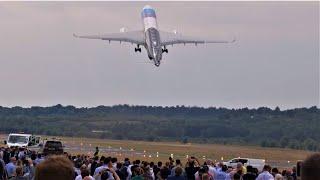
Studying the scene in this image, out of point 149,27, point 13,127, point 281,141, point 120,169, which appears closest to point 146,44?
point 149,27

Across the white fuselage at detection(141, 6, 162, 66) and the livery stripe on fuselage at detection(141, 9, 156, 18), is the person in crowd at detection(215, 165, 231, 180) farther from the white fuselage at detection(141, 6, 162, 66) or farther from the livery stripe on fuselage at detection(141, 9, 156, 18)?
the livery stripe on fuselage at detection(141, 9, 156, 18)

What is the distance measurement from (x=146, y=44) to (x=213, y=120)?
4702cm

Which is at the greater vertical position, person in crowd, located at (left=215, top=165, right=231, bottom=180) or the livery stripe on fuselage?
the livery stripe on fuselage

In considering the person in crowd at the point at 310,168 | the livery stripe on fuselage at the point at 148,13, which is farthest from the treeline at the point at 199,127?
the person in crowd at the point at 310,168

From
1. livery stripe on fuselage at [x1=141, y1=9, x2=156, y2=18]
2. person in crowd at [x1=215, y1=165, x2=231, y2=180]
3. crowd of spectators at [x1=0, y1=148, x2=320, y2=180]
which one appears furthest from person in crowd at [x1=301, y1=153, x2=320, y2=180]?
livery stripe on fuselage at [x1=141, y1=9, x2=156, y2=18]

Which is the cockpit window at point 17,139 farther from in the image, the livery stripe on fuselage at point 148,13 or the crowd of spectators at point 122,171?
the crowd of spectators at point 122,171

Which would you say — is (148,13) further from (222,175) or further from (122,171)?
(122,171)

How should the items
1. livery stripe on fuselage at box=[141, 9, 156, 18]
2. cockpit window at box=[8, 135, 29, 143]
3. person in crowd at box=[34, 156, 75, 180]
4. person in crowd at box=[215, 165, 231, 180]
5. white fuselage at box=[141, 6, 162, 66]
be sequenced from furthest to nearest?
livery stripe on fuselage at box=[141, 9, 156, 18], cockpit window at box=[8, 135, 29, 143], white fuselage at box=[141, 6, 162, 66], person in crowd at box=[215, 165, 231, 180], person in crowd at box=[34, 156, 75, 180]

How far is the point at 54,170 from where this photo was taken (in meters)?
5.36

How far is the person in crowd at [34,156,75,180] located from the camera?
17.6 ft

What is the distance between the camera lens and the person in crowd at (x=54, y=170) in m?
5.35

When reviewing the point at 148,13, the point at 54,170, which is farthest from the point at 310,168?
the point at 148,13

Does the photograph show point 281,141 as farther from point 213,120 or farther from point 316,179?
point 316,179

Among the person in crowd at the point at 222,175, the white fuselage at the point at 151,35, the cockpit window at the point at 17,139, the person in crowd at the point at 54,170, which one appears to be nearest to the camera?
the person in crowd at the point at 54,170
